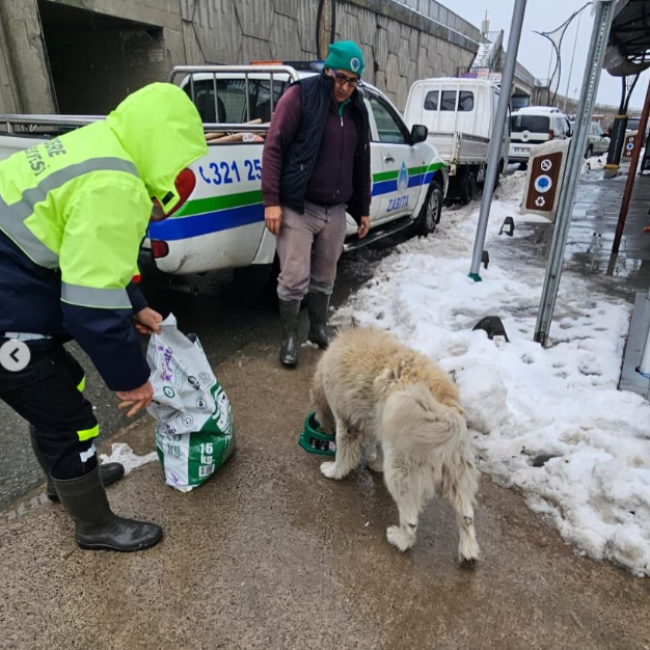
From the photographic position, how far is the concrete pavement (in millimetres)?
1881

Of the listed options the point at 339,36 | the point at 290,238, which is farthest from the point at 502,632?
the point at 339,36

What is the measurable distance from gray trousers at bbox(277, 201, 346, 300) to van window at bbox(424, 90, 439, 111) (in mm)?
10607

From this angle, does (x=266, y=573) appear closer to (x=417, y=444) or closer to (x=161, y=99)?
(x=417, y=444)

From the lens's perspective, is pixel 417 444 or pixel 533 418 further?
pixel 533 418

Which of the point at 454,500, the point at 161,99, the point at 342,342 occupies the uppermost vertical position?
the point at 161,99

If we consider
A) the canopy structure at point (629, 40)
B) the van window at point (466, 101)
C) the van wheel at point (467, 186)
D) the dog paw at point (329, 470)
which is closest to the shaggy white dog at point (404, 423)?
the dog paw at point (329, 470)

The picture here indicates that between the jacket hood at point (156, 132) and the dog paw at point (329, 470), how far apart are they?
1705mm

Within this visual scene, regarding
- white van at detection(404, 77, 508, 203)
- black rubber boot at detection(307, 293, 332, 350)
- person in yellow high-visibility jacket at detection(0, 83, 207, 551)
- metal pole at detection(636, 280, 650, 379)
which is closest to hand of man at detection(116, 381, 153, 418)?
person in yellow high-visibility jacket at detection(0, 83, 207, 551)

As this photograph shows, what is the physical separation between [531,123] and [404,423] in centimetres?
Result: 1921

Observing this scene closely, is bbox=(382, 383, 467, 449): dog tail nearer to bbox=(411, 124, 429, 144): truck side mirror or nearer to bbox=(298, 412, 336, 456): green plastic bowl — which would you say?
bbox=(298, 412, 336, 456): green plastic bowl

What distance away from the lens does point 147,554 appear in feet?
7.25

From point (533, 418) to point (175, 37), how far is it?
428 inches

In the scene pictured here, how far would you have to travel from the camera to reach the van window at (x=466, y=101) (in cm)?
1258

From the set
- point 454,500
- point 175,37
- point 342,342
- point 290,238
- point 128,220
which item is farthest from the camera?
point 175,37
